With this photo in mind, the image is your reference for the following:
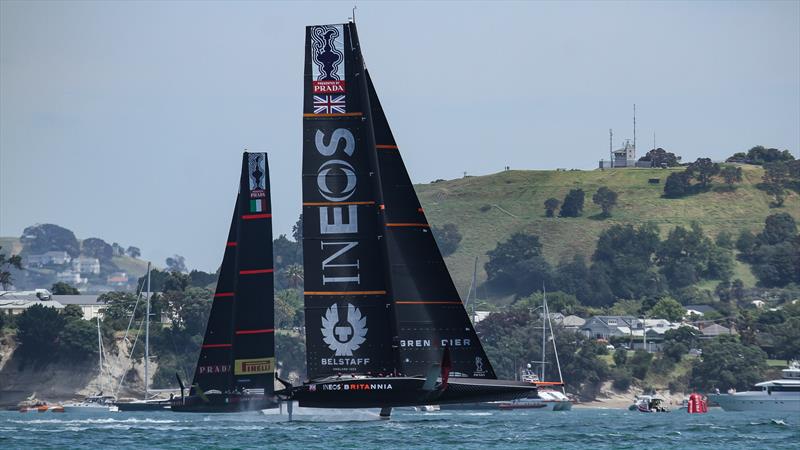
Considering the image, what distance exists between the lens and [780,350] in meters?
152

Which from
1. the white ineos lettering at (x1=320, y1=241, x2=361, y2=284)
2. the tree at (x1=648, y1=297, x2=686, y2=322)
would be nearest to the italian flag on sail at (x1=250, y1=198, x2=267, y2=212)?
the white ineos lettering at (x1=320, y1=241, x2=361, y2=284)

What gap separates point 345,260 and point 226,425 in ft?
58.9

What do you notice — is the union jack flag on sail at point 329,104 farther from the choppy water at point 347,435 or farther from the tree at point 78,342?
the tree at point 78,342

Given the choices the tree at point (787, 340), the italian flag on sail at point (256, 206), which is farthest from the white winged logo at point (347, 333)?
the tree at point (787, 340)

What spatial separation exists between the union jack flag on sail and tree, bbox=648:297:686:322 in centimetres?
14140

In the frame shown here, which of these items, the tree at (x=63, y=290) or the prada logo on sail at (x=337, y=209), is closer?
the prada logo on sail at (x=337, y=209)

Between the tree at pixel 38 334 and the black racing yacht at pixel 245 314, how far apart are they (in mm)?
76444

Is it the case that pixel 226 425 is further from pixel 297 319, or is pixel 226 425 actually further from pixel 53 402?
pixel 297 319

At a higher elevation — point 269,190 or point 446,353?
point 269,190

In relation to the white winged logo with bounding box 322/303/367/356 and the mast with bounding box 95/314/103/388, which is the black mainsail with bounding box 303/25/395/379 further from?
the mast with bounding box 95/314/103/388

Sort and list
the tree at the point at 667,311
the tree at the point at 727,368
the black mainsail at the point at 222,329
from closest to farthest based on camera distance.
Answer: the black mainsail at the point at 222,329 → the tree at the point at 727,368 → the tree at the point at 667,311

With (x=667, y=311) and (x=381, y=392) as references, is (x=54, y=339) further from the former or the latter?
(x=381, y=392)

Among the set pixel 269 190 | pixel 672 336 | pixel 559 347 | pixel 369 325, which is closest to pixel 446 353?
pixel 369 325

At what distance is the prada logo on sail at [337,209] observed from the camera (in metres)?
39.0
